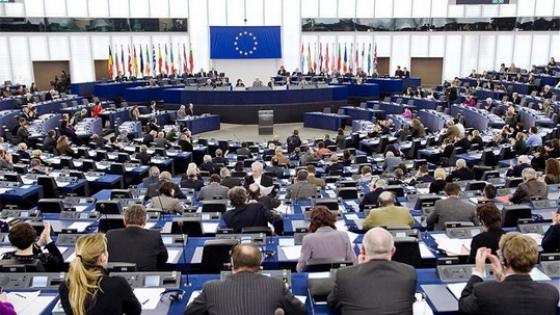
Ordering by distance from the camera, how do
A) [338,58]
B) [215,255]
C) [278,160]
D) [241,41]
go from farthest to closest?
[241,41]
[338,58]
[278,160]
[215,255]

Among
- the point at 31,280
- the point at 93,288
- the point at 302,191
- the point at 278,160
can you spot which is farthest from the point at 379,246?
the point at 278,160

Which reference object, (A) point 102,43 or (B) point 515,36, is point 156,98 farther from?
(B) point 515,36

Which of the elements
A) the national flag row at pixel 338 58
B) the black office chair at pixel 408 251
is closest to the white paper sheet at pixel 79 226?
the black office chair at pixel 408 251

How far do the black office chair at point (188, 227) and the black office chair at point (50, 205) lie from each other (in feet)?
9.27

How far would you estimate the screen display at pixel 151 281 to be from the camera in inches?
185

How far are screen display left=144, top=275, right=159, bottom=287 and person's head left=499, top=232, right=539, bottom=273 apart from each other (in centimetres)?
282

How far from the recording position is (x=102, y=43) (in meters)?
33.2

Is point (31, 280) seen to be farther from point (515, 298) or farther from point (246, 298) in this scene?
point (515, 298)

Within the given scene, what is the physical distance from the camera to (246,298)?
147 inches

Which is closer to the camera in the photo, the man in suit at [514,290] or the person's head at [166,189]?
→ the man in suit at [514,290]

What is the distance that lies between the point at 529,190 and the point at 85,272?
271 inches

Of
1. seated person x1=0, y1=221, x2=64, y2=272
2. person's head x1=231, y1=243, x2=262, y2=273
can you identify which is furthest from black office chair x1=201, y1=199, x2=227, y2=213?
person's head x1=231, y1=243, x2=262, y2=273

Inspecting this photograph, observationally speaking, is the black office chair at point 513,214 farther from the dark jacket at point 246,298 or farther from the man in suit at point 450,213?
the dark jacket at point 246,298

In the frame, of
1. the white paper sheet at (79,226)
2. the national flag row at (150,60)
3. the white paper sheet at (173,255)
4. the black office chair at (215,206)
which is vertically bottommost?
the white paper sheet at (79,226)
